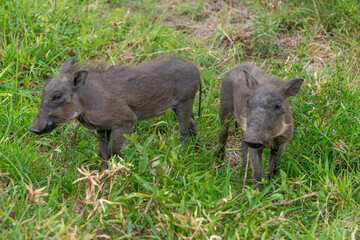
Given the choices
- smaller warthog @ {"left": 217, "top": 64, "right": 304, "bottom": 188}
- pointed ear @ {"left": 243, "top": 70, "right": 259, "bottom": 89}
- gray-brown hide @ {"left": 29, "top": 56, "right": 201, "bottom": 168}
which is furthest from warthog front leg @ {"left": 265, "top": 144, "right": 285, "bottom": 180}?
gray-brown hide @ {"left": 29, "top": 56, "right": 201, "bottom": 168}

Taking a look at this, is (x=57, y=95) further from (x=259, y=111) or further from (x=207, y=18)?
(x=207, y=18)

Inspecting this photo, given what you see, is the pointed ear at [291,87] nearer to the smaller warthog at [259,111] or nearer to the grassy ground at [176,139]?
the smaller warthog at [259,111]

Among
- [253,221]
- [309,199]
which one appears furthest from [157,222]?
[309,199]

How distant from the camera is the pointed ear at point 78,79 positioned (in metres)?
4.69

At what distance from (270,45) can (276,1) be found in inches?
39.8

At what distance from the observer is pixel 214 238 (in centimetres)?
348

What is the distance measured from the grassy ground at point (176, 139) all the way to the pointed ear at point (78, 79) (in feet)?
1.94

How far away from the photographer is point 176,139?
5.36 meters

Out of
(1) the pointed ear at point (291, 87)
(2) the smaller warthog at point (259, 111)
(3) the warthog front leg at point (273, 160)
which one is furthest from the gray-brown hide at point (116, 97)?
(1) the pointed ear at point (291, 87)

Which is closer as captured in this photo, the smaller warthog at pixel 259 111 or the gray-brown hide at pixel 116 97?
the smaller warthog at pixel 259 111

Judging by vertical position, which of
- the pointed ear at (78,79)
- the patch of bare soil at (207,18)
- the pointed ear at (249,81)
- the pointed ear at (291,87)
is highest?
the pointed ear at (291,87)

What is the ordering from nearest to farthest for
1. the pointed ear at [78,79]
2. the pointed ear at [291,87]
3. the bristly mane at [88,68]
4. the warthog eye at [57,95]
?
the pointed ear at [291,87], the warthog eye at [57,95], the pointed ear at [78,79], the bristly mane at [88,68]

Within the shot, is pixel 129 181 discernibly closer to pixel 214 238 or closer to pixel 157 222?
pixel 157 222

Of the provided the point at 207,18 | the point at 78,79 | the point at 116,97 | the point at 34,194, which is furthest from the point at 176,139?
the point at 207,18
